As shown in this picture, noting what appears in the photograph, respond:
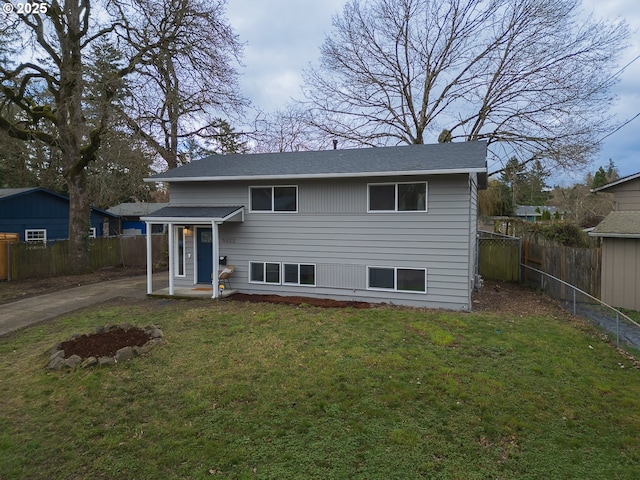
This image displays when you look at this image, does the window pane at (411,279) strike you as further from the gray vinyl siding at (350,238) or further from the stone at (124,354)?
the stone at (124,354)

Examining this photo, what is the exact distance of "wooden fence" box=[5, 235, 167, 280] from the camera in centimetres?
1480

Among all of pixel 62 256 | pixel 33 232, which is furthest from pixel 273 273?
pixel 33 232

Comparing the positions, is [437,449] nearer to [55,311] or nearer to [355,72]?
[55,311]

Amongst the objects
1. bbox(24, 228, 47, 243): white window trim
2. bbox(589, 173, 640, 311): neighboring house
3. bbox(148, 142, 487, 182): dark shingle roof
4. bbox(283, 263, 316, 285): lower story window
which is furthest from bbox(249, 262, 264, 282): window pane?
bbox(24, 228, 47, 243): white window trim

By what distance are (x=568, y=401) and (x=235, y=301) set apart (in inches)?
328

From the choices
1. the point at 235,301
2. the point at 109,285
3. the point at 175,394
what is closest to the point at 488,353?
the point at 175,394

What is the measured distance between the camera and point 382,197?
10.7m

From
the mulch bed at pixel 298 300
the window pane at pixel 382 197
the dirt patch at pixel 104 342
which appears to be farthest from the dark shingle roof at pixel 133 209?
the dirt patch at pixel 104 342

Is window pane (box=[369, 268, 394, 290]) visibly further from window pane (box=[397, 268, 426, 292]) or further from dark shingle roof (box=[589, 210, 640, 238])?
dark shingle roof (box=[589, 210, 640, 238])

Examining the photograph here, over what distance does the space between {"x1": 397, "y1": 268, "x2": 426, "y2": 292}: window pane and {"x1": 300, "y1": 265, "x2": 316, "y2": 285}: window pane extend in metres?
2.54

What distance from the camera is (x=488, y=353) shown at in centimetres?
661

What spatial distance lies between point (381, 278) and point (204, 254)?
5.97m

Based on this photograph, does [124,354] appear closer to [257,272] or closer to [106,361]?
[106,361]

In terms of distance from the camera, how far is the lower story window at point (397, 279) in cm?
1044
